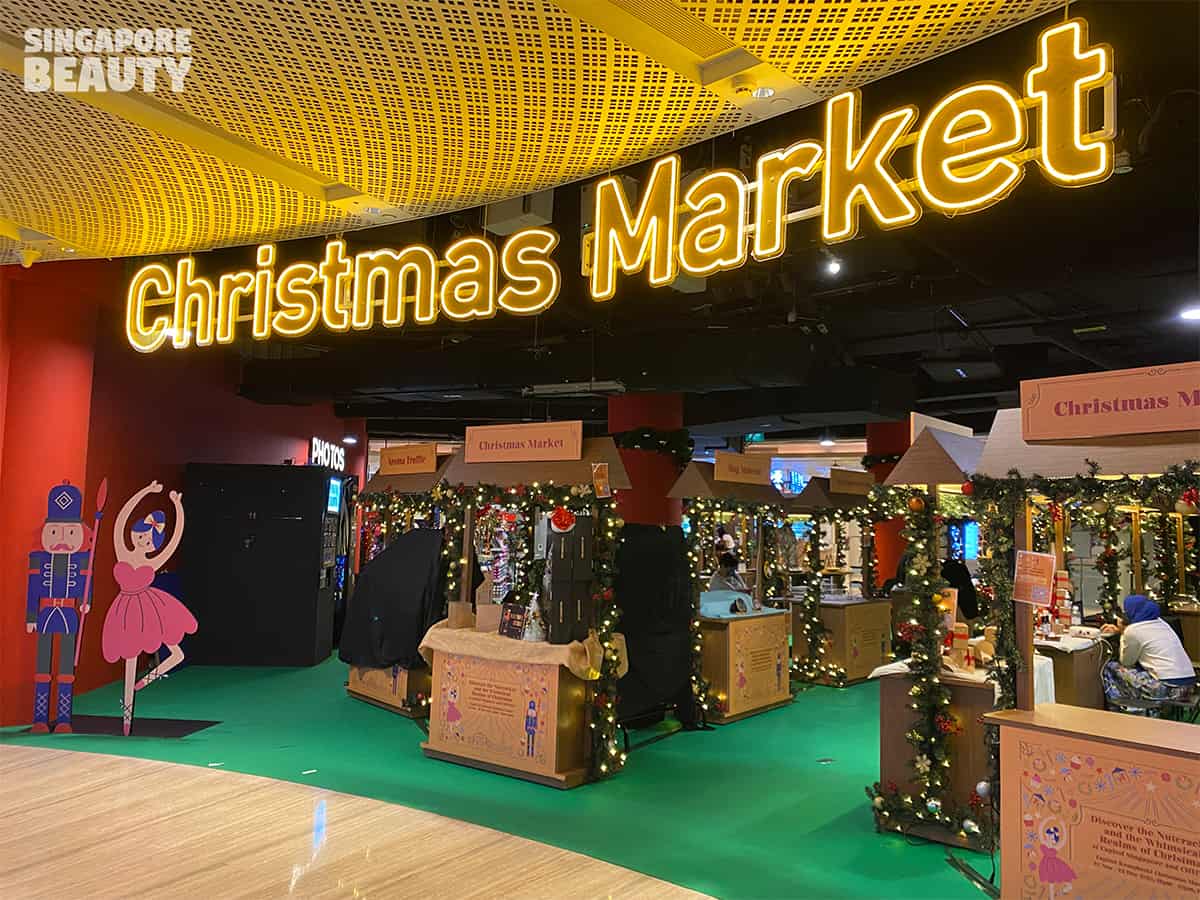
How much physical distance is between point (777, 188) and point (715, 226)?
443 millimetres

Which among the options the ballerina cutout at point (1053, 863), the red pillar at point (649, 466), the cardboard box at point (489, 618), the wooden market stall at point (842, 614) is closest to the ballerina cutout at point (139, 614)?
the cardboard box at point (489, 618)

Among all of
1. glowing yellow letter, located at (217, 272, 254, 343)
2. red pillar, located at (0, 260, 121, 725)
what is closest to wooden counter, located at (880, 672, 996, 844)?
glowing yellow letter, located at (217, 272, 254, 343)

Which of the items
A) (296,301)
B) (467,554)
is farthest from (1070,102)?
(296,301)

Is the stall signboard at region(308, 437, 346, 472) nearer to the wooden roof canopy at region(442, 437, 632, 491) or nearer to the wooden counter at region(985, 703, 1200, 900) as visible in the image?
the wooden roof canopy at region(442, 437, 632, 491)

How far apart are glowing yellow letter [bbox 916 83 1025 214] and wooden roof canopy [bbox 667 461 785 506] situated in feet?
13.5

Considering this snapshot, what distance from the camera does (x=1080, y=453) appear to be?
3.81 meters

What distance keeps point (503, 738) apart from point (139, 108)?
14.6ft

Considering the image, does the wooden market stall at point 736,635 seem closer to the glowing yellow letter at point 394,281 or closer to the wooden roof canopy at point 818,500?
the wooden roof canopy at point 818,500

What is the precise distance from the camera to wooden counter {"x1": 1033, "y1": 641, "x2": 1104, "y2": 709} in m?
6.92

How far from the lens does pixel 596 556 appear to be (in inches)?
238

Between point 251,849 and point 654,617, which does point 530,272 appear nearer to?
point 654,617

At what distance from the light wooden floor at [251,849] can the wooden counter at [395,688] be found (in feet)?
9.30

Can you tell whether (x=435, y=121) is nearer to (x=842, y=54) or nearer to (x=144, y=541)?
(x=842, y=54)

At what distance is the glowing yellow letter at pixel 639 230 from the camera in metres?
5.34
